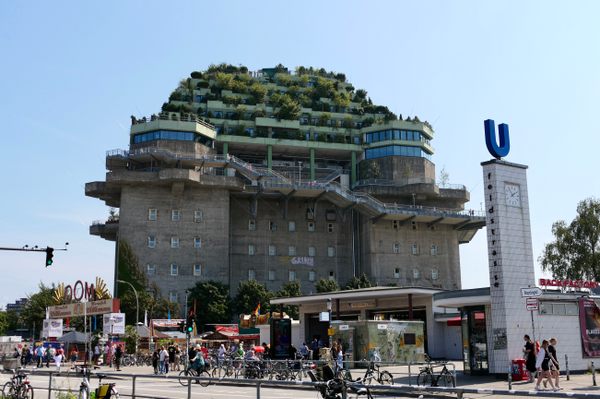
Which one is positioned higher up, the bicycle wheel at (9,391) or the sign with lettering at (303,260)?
the sign with lettering at (303,260)

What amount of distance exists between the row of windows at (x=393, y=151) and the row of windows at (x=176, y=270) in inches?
1300

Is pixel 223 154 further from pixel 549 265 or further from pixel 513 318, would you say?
pixel 513 318

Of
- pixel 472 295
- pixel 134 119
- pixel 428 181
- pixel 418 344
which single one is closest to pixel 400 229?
pixel 428 181

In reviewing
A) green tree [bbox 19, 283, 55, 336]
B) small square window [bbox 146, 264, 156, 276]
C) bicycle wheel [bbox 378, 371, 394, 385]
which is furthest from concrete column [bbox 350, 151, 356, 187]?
bicycle wheel [bbox 378, 371, 394, 385]

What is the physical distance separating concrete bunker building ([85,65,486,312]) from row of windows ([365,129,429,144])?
17 cm

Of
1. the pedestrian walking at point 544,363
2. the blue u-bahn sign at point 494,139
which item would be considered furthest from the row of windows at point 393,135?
the pedestrian walking at point 544,363

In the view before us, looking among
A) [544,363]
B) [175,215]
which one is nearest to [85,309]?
[175,215]

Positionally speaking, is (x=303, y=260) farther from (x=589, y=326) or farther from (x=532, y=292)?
(x=532, y=292)

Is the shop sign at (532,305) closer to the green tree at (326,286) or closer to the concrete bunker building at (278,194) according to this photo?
the green tree at (326,286)

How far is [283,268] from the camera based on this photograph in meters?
95.7

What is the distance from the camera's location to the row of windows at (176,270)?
3366 inches

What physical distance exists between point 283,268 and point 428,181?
2609 cm

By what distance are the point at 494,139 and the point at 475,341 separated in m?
9.23

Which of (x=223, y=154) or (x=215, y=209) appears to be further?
(x=223, y=154)
